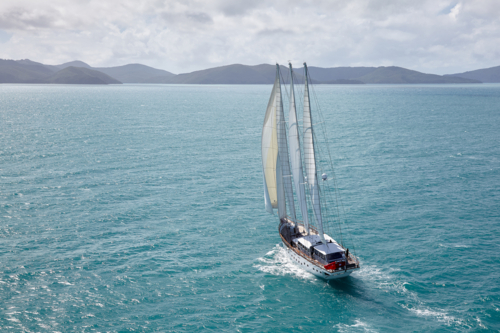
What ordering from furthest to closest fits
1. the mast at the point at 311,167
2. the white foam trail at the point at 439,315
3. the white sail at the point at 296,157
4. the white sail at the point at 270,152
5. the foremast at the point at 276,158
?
the white sail at the point at 270,152 < the foremast at the point at 276,158 < the white sail at the point at 296,157 < the mast at the point at 311,167 < the white foam trail at the point at 439,315

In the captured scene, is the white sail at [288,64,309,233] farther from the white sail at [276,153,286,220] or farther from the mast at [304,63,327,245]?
the white sail at [276,153,286,220]

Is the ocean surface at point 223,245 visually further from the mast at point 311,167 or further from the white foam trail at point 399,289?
the mast at point 311,167

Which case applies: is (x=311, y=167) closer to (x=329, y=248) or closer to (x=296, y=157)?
(x=296, y=157)

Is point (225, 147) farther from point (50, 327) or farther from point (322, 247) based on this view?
point (50, 327)

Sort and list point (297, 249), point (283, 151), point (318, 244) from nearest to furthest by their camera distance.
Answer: point (318, 244), point (297, 249), point (283, 151)

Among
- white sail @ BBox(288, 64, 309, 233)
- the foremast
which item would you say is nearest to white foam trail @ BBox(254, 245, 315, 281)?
white sail @ BBox(288, 64, 309, 233)

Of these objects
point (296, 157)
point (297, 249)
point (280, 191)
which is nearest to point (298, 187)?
point (296, 157)

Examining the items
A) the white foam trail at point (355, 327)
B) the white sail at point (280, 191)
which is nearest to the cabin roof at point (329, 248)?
the white foam trail at point (355, 327)
